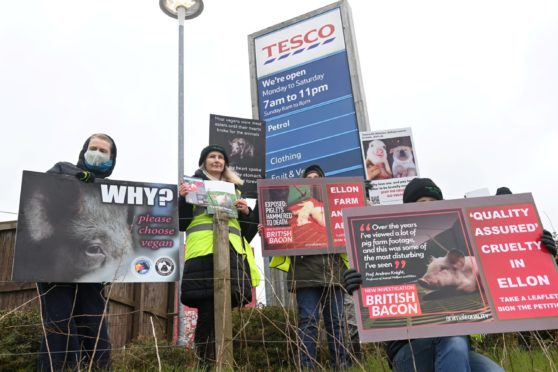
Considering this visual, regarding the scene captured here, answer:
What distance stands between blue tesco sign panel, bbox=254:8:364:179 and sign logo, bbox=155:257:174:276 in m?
4.63

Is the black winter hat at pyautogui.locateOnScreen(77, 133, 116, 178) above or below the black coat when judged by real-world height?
above

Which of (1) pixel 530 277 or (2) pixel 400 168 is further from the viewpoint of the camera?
(2) pixel 400 168

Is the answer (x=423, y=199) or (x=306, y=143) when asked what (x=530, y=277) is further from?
(x=306, y=143)

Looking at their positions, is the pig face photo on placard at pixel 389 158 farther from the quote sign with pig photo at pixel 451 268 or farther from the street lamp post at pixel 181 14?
the quote sign with pig photo at pixel 451 268

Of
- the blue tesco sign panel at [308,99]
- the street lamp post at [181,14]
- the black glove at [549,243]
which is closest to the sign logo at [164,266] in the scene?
the black glove at [549,243]

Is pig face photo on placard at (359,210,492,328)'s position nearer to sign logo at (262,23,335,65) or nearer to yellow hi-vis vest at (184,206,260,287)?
yellow hi-vis vest at (184,206,260,287)

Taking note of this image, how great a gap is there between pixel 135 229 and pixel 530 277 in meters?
2.74

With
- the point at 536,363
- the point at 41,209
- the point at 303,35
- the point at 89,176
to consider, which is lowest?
the point at 536,363

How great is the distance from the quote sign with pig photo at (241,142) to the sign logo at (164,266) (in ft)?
Result: 7.36

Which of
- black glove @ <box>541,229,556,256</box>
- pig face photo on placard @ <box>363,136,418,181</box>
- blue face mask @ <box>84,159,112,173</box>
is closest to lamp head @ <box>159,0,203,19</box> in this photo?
pig face photo on placard @ <box>363,136,418,181</box>

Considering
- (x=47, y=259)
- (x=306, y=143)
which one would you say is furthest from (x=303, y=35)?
(x=47, y=259)

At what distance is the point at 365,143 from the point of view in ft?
22.3

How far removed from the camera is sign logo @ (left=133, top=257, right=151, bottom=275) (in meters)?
3.89

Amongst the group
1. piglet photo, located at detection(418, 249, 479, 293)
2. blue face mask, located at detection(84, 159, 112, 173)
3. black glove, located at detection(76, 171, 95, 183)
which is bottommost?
piglet photo, located at detection(418, 249, 479, 293)
